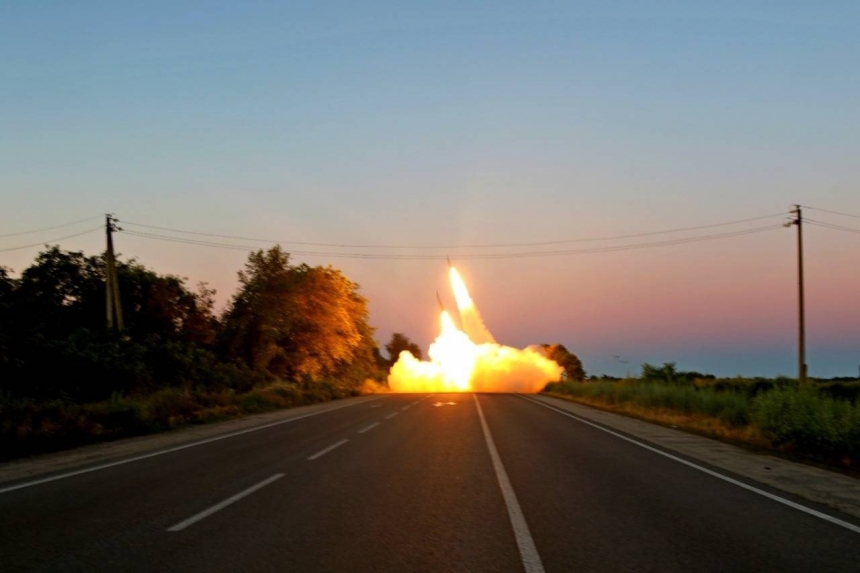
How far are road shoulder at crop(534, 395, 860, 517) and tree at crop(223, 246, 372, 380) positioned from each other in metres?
32.7

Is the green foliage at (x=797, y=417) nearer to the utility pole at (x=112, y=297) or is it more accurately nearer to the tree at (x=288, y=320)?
the utility pole at (x=112, y=297)

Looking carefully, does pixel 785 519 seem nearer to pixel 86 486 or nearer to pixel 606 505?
pixel 606 505

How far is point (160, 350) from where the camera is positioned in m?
33.8

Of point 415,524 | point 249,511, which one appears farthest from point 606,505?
point 249,511

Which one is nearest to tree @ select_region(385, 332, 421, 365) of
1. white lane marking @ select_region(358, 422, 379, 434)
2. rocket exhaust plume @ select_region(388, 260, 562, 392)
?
rocket exhaust plume @ select_region(388, 260, 562, 392)

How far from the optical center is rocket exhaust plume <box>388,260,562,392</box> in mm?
66438

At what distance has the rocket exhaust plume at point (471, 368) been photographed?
2616 inches

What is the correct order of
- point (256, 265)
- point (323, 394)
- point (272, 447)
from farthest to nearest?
point (256, 265)
point (323, 394)
point (272, 447)

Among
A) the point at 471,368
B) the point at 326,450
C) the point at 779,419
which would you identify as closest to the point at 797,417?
the point at 779,419

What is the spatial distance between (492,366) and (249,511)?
60541mm

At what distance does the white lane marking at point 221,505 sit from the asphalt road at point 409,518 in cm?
2

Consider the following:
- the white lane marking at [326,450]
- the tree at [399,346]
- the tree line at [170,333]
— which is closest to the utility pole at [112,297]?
the tree line at [170,333]

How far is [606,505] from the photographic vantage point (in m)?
8.68

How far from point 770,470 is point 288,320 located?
39796 mm
